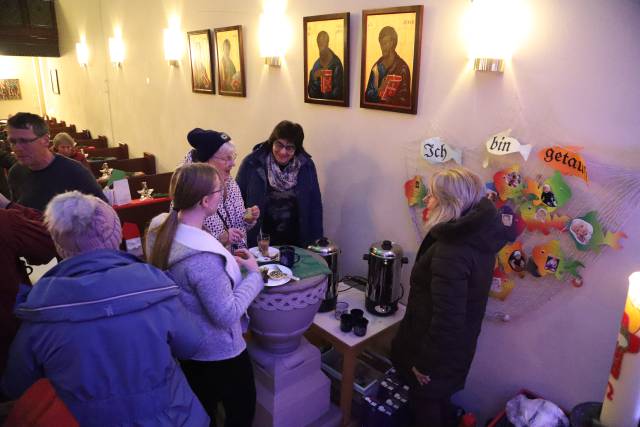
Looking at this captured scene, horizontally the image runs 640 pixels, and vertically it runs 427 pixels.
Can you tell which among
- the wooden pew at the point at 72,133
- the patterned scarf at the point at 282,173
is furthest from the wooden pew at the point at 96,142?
the patterned scarf at the point at 282,173

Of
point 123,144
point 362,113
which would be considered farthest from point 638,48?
point 123,144

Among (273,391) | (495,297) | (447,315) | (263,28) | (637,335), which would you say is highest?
(263,28)

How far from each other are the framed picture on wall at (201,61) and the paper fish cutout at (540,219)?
277 cm

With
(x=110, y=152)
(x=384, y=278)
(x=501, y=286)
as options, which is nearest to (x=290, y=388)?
(x=384, y=278)

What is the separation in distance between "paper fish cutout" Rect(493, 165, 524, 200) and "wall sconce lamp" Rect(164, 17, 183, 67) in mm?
3271

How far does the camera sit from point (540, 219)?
183 cm

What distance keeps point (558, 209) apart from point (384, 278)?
2.76 ft

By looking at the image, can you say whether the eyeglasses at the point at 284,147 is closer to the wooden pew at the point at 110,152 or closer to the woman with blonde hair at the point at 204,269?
the woman with blonde hair at the point at 204,269

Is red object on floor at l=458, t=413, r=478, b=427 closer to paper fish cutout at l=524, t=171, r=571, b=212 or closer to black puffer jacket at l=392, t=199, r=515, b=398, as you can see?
black puffer jacket at l=392, t=199, r=515, b=398

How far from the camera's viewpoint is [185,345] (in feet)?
4.10

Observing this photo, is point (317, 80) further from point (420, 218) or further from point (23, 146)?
point (23, 146)

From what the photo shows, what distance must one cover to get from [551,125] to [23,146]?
95.3 inches

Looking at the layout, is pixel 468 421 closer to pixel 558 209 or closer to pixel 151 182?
pixel 558 209

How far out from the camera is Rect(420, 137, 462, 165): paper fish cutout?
2061 mm
